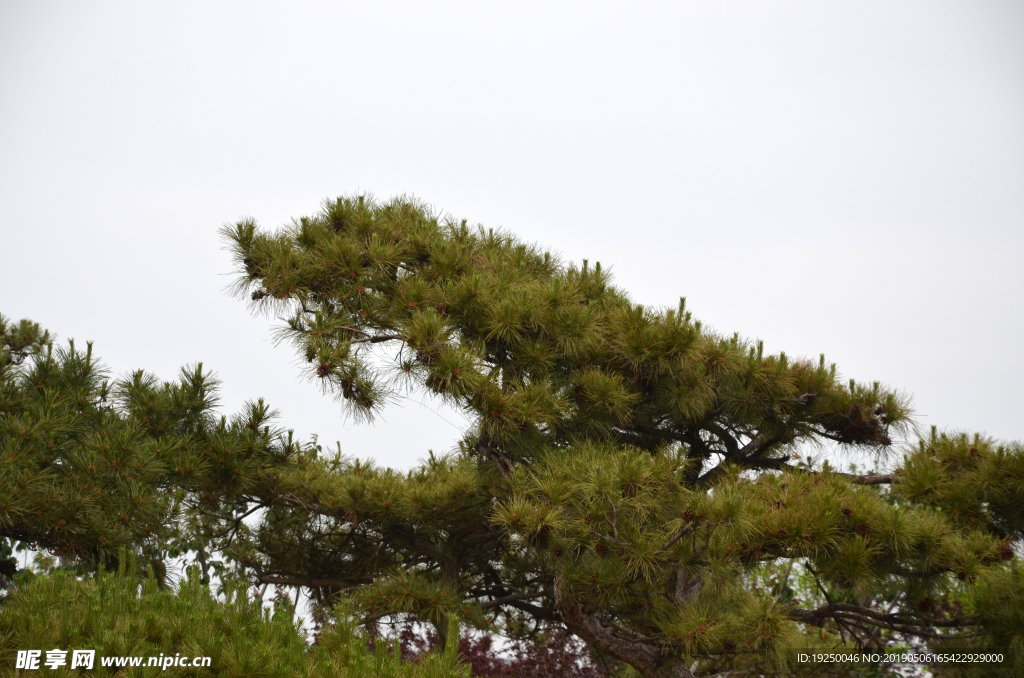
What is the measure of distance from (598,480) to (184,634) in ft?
4.77

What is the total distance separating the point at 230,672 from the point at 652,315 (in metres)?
2.42

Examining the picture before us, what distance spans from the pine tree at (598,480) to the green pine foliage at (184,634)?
0.86 meters

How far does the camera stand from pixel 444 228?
430cm

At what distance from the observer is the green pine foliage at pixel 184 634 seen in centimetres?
193

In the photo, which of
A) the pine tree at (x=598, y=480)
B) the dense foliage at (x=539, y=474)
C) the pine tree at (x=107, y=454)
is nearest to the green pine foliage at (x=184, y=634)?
the dense foliage at (x=539, y=474)

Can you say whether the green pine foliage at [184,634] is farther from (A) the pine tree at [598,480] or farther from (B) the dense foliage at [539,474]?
(A) the pine tree at [598,480]

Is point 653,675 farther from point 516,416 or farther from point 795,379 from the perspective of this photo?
point 795,379

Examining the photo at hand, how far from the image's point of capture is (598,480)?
115 inches

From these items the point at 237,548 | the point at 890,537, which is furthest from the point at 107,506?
the point at 890,537

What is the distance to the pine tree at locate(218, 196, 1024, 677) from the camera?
118 inches

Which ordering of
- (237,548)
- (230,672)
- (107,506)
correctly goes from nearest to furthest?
(230,672), (107,506), (237,548)

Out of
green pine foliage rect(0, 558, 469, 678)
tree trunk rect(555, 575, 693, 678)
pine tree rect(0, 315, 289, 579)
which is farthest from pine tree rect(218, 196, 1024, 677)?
green pine foliage rect(0, 558, 469, 678)

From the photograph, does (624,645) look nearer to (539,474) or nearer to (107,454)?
(539,474)

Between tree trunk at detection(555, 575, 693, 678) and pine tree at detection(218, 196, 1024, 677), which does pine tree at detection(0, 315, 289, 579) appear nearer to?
pine tree at detection(218, 196, 1024, 677)
